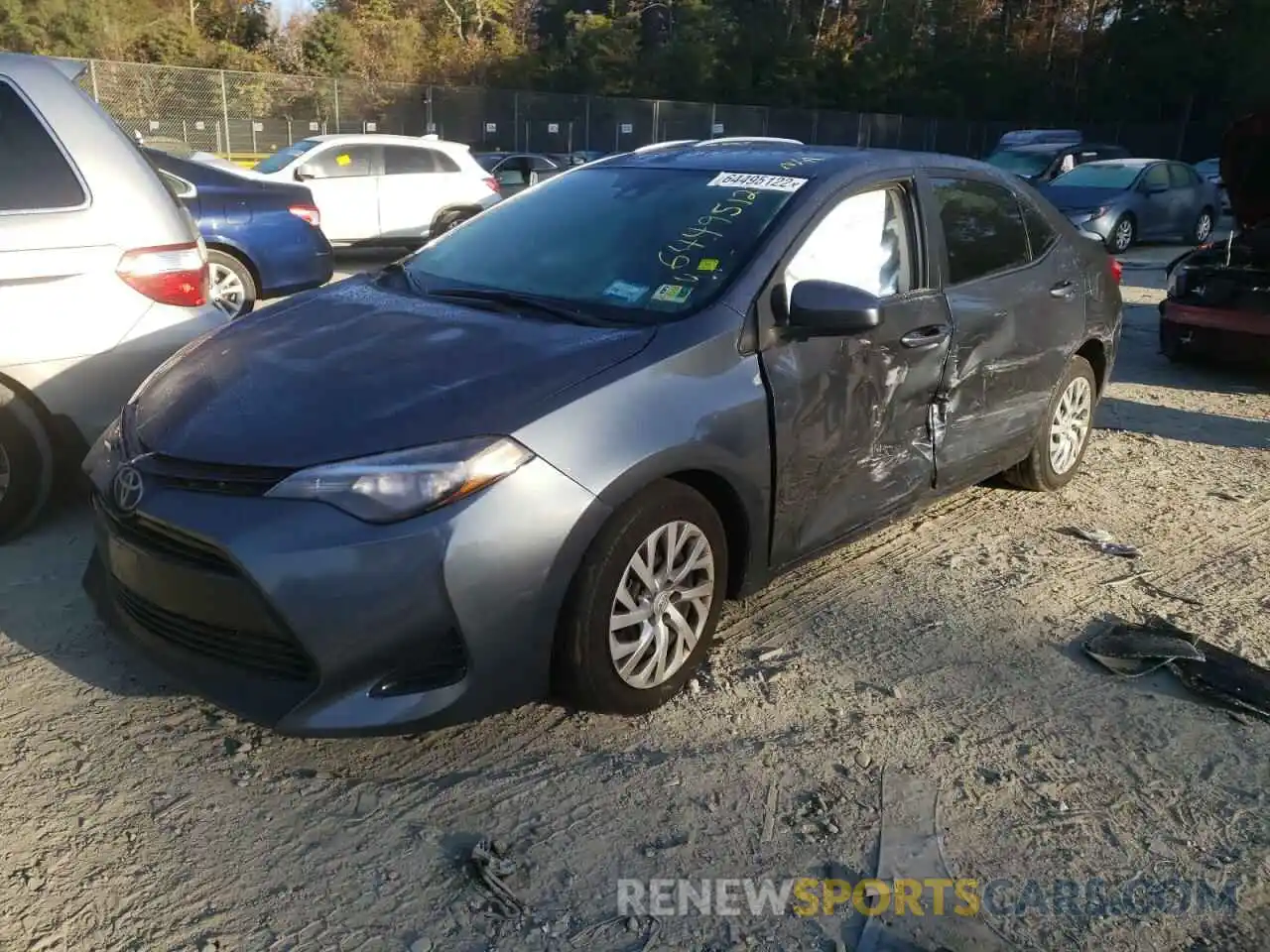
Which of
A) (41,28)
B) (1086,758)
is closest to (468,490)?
(1086,758)

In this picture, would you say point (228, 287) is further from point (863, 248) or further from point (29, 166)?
point (863, 248)

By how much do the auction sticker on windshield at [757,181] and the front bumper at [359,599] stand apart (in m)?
1.53

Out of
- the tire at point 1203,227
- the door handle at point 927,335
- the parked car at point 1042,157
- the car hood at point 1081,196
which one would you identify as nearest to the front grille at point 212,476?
the door handle at point 927,335

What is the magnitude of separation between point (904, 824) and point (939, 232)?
7.59ft

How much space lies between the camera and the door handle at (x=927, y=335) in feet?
12.7

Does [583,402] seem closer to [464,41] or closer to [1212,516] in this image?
[1212,516]

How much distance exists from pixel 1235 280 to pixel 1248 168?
0.90 m

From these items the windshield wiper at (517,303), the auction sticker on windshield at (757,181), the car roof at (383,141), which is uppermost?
the auction sticker on windshield at (757,181)

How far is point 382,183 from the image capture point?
505 inches

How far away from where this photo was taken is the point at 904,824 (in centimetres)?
279

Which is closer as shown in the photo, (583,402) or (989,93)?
(583,402)

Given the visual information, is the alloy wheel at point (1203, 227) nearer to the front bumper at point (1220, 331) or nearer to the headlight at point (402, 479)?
the front bumper at point (1220, 331)

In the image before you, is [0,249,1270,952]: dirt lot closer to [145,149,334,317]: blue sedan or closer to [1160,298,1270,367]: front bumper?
[1160,298,1270,367]: front bumper

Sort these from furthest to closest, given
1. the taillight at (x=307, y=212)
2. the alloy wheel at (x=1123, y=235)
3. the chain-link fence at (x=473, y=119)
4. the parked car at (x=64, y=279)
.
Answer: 1. the chain-link fence at (x=473, y=119)
2. the alloy wheel at (x=1123, y=235)
3. the taillight at (x=307, y=212)
4. the parked car at (x=64, y=279)
